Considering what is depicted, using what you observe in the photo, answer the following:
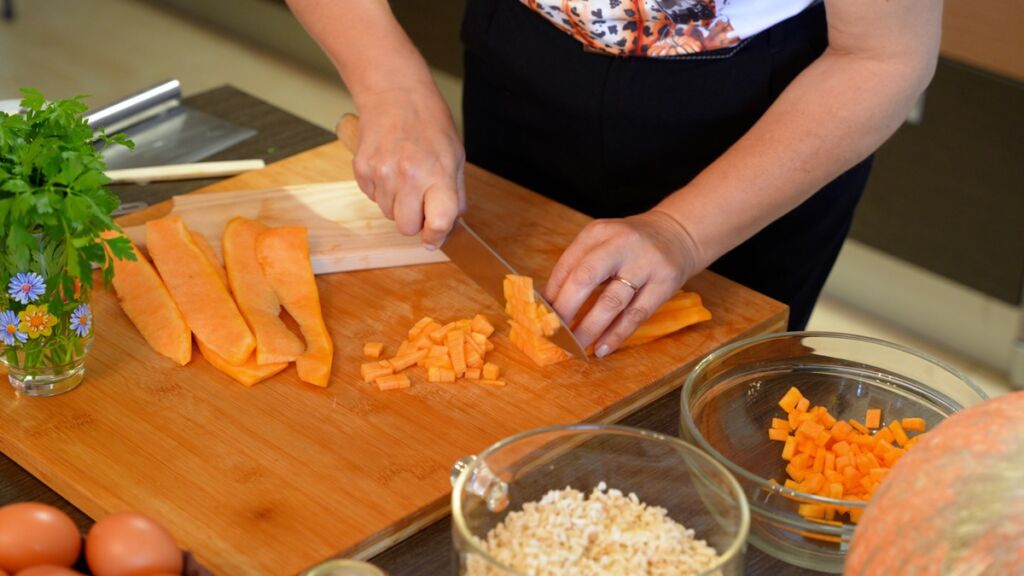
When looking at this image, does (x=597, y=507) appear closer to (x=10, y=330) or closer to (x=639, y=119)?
(x=10, y=330)

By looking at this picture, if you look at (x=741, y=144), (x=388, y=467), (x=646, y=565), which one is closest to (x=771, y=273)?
(x=741, y=144)

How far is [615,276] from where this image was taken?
1.31 m

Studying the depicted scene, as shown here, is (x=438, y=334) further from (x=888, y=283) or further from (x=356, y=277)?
(x=888, y=283)

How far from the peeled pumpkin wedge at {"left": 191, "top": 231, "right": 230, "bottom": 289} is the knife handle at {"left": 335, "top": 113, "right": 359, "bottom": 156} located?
0.21 m

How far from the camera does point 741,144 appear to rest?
1.39 m

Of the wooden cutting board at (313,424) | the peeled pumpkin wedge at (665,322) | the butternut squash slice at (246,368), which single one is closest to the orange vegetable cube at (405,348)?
the wooden cutting board at (313,424)

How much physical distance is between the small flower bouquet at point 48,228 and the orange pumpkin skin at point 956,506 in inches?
27.4

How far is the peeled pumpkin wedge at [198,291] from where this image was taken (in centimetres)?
129

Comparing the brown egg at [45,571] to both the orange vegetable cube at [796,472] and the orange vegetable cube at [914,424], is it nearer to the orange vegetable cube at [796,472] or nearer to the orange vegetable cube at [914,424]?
the orange vegetable cube at [796,472]

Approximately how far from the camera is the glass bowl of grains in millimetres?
874

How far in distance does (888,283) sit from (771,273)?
4.78 ft

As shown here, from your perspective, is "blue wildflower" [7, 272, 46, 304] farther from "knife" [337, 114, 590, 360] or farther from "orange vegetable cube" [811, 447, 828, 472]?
"orange vegetable cube" [811, 447, 828, 472]

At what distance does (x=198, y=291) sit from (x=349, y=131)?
30 cm

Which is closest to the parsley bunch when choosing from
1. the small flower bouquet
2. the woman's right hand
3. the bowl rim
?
the small flower bouquet
